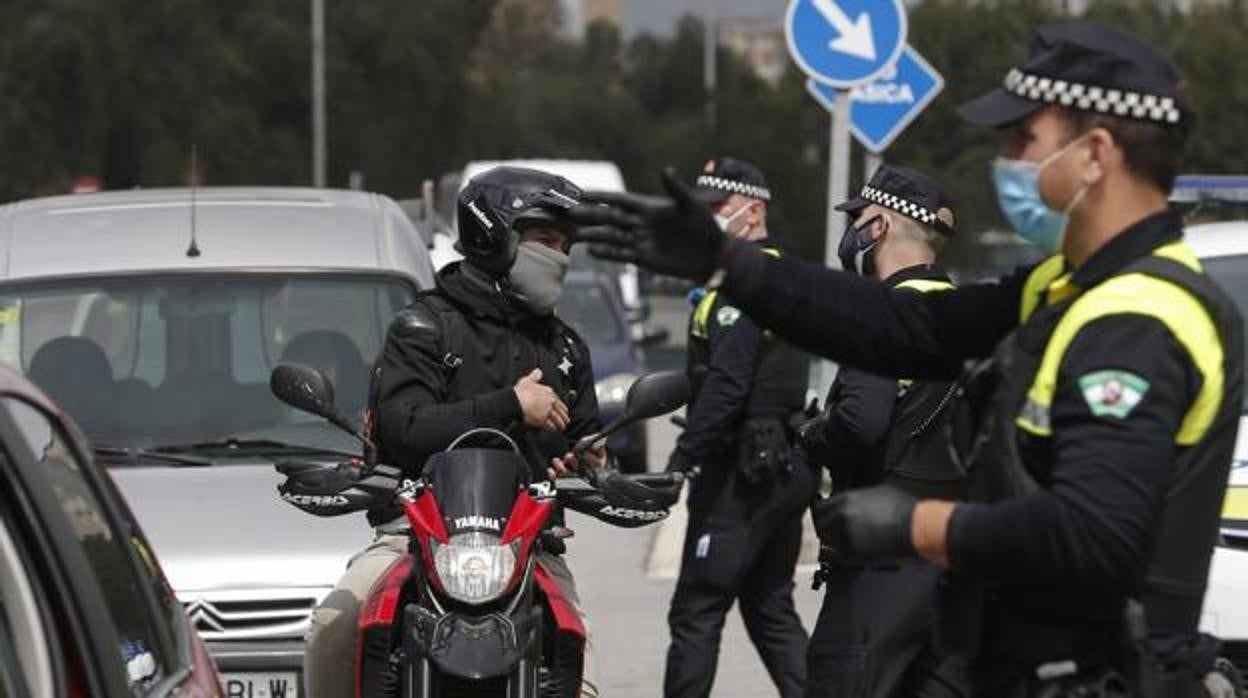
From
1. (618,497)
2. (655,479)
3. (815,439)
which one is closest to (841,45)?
(815,439)

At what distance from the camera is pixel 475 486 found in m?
5.95

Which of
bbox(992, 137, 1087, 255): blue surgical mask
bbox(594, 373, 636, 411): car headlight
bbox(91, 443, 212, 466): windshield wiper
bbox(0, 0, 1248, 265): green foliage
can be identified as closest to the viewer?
bbox(992, 137, 1087, 255): blue surgical mask

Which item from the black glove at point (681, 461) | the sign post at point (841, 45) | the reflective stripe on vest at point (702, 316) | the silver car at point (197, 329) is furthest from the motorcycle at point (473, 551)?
the sign post at point (841, 45)

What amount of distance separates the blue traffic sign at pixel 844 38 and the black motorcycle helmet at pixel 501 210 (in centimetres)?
618

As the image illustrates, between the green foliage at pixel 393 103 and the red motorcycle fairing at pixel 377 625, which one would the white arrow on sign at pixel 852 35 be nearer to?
the red motorcycle fairing at pixel 377 625

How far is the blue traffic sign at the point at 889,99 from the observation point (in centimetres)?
1505

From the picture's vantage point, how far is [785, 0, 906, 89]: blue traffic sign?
12797mm

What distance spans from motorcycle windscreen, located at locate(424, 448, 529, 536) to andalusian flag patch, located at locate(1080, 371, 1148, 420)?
220cm

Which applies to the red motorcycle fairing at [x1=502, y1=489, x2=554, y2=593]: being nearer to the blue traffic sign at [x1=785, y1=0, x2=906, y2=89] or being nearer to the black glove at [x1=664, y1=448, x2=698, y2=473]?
the black glove at [x1=664, y1=448, x2=698, y2=473]

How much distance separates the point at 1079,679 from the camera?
4.05 meters

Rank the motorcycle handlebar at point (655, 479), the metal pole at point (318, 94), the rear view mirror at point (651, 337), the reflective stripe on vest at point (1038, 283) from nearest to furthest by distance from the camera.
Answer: the reflective stripe on vest at point (1038, 283) → the motorcycle handlebar at point (655, 479) → the rear view mirror at point (651, 337) → the metal pole at point (318, 94)

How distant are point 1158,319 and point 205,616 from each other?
3815 millimetres

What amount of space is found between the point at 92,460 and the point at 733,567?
179 inches

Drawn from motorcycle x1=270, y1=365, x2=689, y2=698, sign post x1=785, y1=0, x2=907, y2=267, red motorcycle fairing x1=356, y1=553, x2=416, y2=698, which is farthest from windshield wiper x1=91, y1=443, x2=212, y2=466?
sign post x1=785, y1=0, x2=907, y2=267
